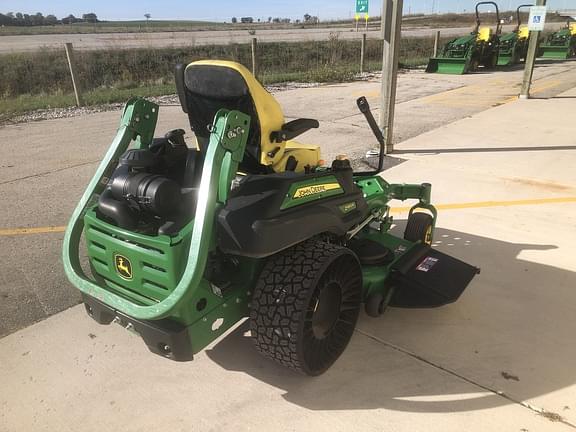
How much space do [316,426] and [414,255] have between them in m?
1.33

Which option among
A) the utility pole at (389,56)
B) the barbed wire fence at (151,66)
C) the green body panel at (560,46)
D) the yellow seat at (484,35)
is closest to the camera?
the utility pole at (389,56)

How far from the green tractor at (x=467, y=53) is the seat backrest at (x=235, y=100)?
14424 mm

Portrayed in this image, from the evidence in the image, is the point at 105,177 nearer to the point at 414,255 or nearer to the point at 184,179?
the point at 184,179

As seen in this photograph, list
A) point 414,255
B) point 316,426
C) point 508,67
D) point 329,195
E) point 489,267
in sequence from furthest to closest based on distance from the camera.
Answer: point 508,67, point 489,267, point 414,255, point 329,195, point 316,426

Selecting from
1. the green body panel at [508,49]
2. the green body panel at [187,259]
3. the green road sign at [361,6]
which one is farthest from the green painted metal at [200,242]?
the green road sign at [361,6]

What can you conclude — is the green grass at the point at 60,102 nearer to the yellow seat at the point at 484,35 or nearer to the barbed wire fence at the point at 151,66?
the barbed wire fence at the point at 151,66

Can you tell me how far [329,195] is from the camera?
2.44 meters

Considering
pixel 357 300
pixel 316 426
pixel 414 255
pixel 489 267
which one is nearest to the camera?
pixel 316 426

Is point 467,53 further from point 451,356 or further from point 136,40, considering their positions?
point 136,40

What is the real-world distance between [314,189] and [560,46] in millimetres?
21590

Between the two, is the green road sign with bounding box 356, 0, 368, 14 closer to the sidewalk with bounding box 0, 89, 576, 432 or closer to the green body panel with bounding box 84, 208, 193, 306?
the sidewalk with bounding box 0, 89, 576, 432

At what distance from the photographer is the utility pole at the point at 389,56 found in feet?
19.1

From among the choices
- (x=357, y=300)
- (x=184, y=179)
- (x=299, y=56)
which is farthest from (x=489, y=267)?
(x=299, y=56)

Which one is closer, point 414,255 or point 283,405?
point 283,405
